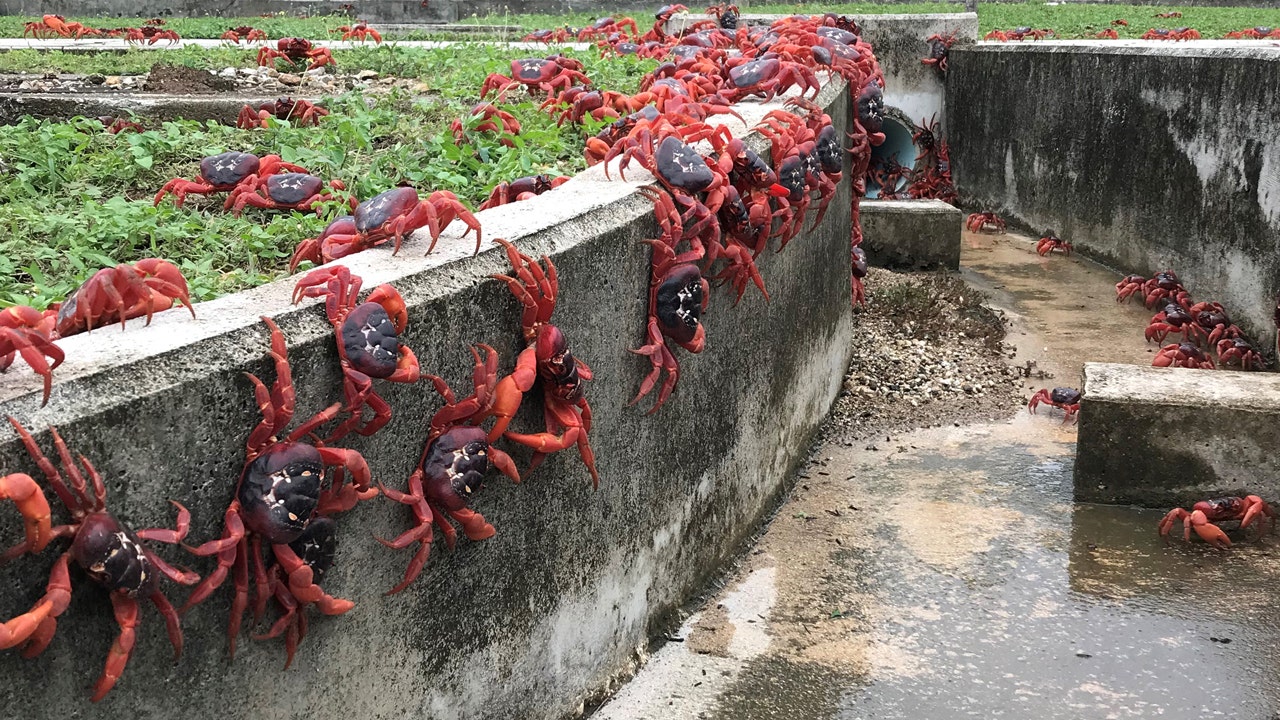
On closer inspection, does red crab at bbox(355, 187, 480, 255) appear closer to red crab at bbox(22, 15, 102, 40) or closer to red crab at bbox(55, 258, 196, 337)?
red crab at bbox(55, 258, 196, 337)

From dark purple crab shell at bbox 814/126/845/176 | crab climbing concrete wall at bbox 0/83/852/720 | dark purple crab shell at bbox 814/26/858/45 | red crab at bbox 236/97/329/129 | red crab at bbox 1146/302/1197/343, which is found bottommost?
red crab at bbox 1146/302/1197/343

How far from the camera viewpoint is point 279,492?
1887mm

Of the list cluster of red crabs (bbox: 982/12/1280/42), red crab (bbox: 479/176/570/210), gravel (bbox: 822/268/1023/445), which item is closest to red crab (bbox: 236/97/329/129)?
red crab (bbox: 479/176/570/210)

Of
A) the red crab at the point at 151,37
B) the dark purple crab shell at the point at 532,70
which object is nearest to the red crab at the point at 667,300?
the dark purple crab shell at the point at 532,70

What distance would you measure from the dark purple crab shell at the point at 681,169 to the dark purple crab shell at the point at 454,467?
1255 millimetres

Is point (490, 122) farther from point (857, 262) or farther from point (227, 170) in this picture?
point (857, 262)

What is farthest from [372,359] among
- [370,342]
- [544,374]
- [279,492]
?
[544,374]

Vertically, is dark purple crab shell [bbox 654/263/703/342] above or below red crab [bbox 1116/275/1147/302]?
above

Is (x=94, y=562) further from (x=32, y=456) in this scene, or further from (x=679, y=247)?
(x=679, y=247)

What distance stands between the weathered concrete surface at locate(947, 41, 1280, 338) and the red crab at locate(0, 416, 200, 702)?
6613 millimetres

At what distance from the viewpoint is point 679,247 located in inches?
139

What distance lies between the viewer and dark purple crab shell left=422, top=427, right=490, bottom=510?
2.34 metres

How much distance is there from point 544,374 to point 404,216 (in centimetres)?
47

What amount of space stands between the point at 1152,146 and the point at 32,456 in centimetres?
836
